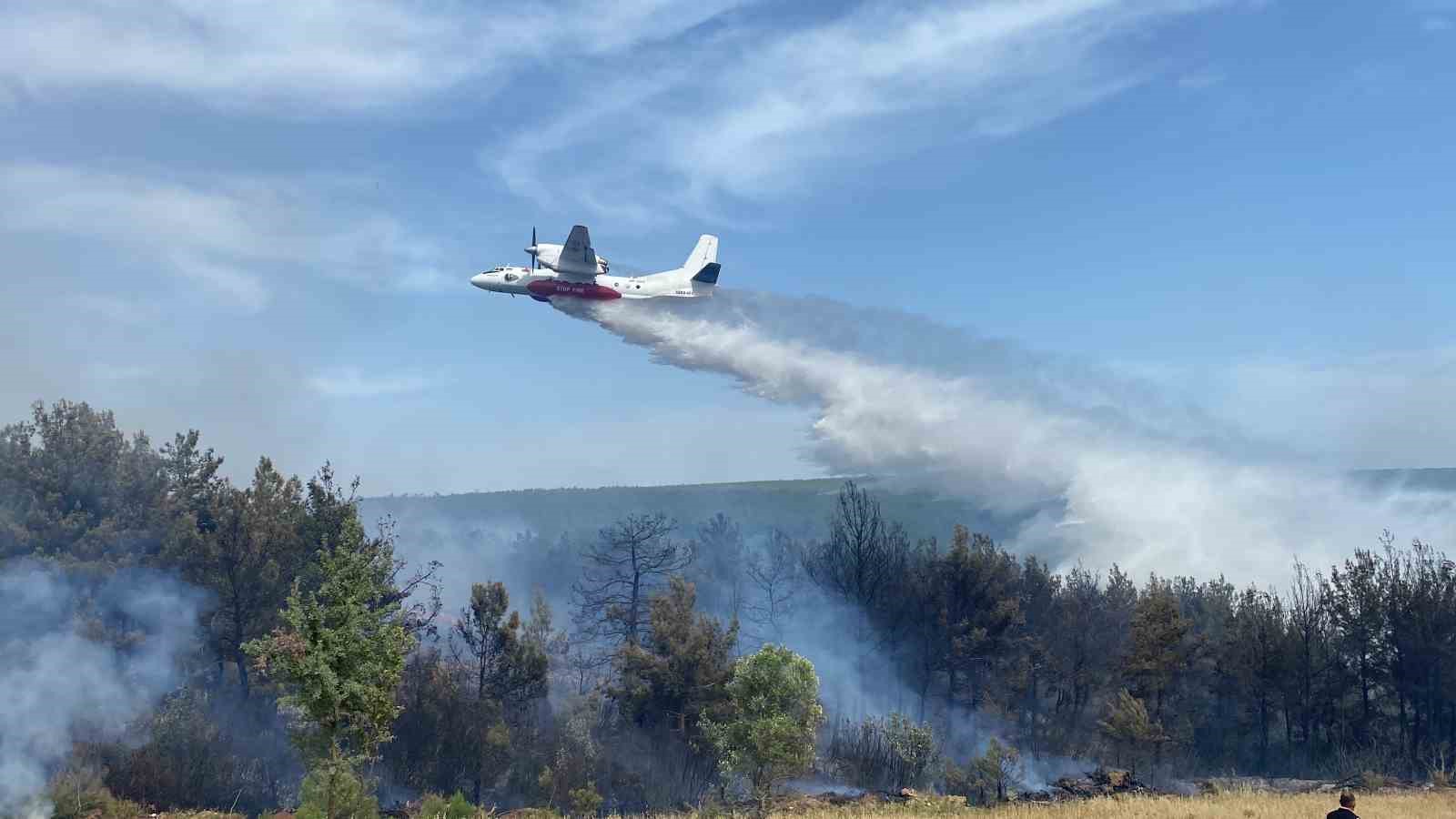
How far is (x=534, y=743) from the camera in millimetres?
45406

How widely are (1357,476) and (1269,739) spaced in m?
50.5

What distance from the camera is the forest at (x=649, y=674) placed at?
135ft

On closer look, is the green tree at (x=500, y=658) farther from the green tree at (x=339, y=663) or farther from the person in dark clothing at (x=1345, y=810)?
the person in dark clothing at (x=1345, y=810)

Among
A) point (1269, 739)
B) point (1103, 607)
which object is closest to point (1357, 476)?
point (1103, 607)

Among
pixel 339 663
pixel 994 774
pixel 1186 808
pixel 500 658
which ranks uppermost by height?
pixel 339 663

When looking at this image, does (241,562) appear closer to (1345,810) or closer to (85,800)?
(85,800)

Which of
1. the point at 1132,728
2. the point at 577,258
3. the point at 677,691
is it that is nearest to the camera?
the point at 1132,728

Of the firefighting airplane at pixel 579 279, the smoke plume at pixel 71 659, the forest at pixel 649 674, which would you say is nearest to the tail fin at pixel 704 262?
the firefighting airplane at pixel 579 279

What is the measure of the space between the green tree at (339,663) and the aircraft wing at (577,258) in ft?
101

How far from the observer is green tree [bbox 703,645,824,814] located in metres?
32.2

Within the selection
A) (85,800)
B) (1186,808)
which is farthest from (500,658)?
(1186,808)

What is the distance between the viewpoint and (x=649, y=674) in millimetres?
45500

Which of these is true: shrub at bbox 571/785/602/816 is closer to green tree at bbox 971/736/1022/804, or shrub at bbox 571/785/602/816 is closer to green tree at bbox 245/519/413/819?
green tree at bbox 971/736/1022/804

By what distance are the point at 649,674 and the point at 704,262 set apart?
904 inches
